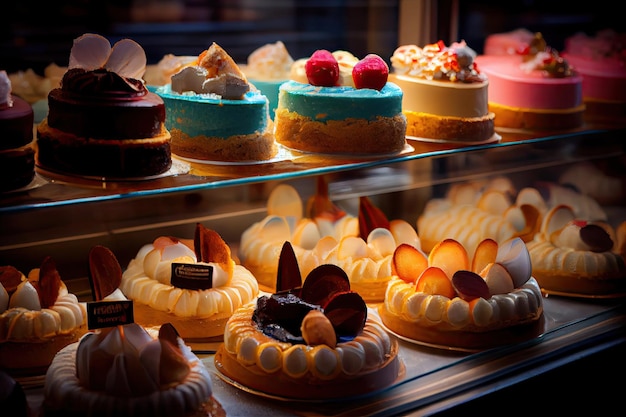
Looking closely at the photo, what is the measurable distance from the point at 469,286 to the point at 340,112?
734mm

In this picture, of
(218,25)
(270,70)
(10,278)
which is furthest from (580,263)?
(10,278)

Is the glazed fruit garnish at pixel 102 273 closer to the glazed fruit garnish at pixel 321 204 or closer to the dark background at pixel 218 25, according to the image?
the dark background at pixel 218 25

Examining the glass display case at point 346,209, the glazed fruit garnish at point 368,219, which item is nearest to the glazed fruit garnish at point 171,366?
the glass display case at point 346,209

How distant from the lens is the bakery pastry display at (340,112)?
271 centimetres

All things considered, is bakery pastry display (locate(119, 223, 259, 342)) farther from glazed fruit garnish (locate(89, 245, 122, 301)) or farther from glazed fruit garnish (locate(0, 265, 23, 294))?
glazed fruit garnish (locate(0, 265, 23, 294))

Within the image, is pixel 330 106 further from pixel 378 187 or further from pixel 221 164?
pixel 378 187

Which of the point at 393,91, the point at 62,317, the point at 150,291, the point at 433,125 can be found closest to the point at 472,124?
the point at 433,125

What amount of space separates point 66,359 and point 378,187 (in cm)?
188

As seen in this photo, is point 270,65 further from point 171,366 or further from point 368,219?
point 171,366

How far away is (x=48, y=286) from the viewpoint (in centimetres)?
258

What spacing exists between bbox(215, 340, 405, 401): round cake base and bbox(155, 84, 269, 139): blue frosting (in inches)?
27.0

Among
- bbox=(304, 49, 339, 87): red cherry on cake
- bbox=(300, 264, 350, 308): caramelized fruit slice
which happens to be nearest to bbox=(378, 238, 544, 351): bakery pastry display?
bbox=(300, 264, 350, 308): caramelized fruit slice

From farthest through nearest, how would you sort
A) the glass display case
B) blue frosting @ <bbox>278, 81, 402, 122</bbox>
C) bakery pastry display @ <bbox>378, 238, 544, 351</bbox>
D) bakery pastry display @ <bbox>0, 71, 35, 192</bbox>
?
bakery pastry display @ <bbox>378, 238, 544, 351</bbox>, blue frosting @ <bbox>278, 81, 402, 122</bbox>, the glass display case, bakery pastry display @ <bbox>0, 71, 35, 192</bbox>

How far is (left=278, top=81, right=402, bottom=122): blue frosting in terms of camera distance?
2.71 meters
